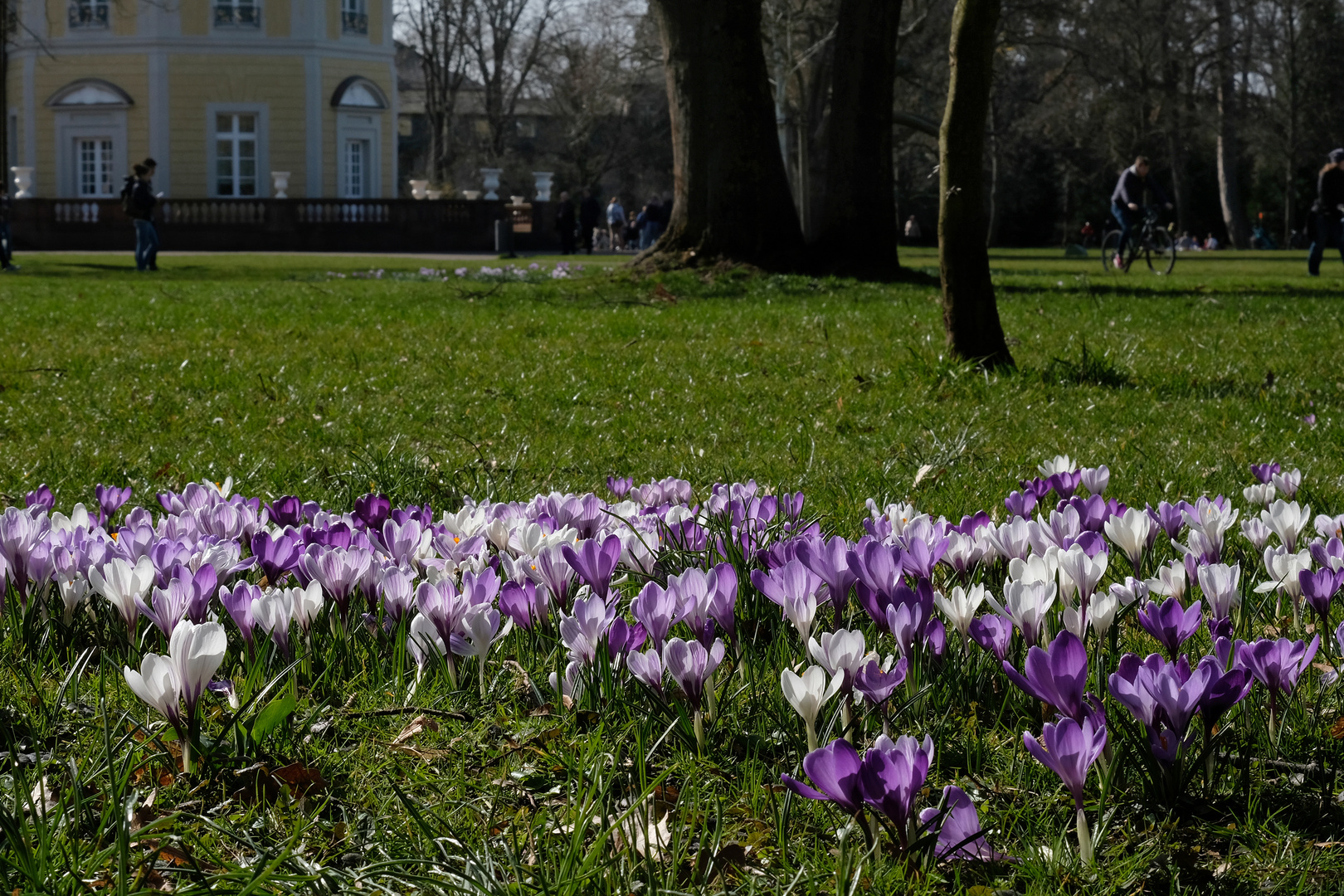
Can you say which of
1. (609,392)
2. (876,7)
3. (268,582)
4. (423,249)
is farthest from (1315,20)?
(268,582)

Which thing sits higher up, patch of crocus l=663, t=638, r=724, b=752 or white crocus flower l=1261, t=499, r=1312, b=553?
white crocus flower l=1261, t=499, r=1312, b=553

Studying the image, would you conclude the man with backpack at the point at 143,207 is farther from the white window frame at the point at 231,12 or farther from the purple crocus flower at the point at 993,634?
the white window frame at the point at 231,12

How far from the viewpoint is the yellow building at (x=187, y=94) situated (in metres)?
45.1

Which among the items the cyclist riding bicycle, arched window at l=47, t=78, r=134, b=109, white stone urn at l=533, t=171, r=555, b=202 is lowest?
the cyclist riding bicycle

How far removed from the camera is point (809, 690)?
6.12 feet

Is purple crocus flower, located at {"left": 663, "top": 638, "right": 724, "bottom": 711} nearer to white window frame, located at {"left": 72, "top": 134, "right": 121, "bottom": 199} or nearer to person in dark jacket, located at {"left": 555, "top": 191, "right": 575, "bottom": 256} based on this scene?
person in dark jacket, located at {"left": 555, "top": 191, "right": 575, "bottom": 256}

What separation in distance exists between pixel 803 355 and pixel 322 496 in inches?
187

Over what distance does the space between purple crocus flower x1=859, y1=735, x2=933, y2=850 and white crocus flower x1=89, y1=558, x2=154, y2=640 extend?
1.40 m

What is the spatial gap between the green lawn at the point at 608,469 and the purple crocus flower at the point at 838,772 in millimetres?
219

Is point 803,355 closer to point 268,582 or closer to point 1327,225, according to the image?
point 268,582

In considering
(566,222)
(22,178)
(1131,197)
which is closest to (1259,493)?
(1131,197)

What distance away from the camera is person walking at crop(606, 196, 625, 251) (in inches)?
1794

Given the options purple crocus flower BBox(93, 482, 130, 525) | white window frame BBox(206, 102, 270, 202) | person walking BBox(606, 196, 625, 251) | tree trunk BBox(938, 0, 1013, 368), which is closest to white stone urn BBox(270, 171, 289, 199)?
white window frame BBox(206, 102, 270, 202)

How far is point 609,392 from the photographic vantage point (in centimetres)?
748
